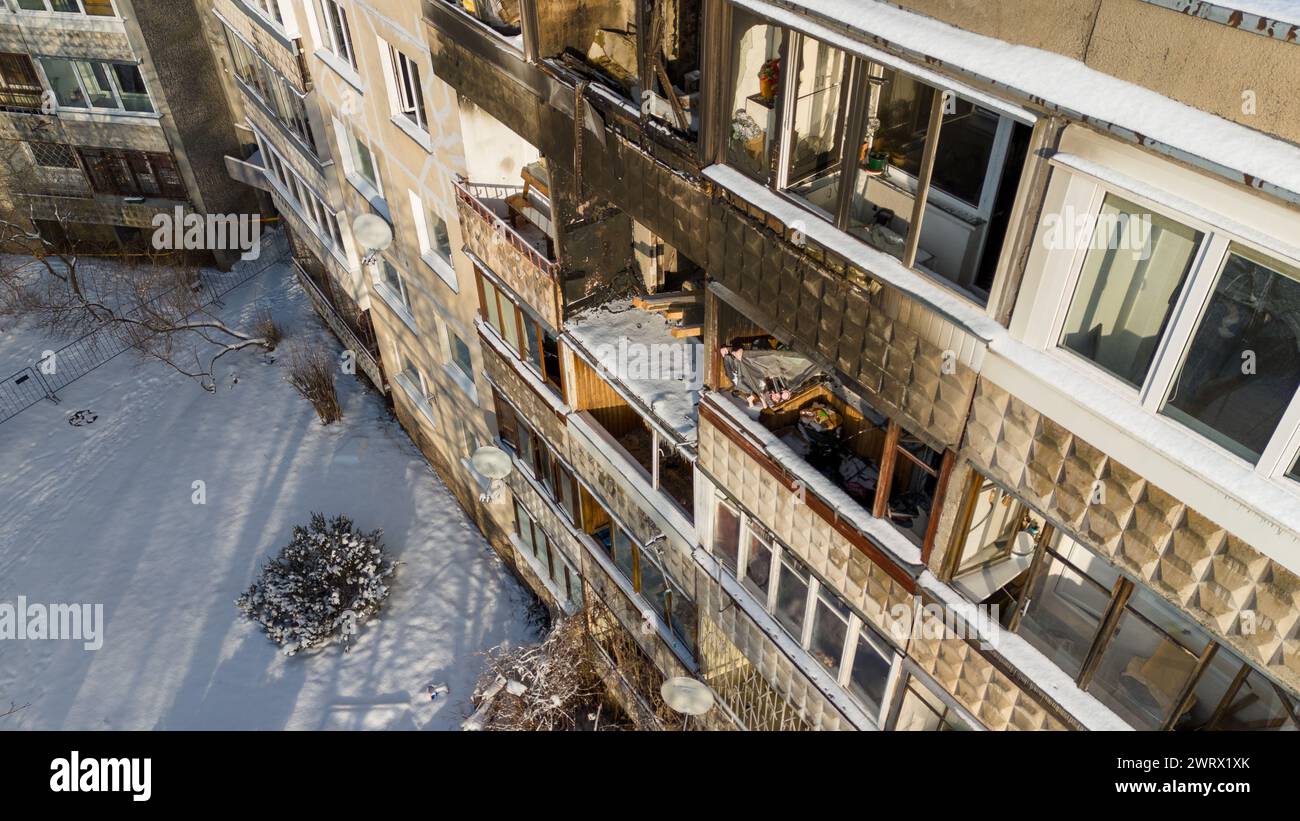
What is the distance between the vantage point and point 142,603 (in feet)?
87.0

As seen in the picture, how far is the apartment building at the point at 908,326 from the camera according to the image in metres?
6.27

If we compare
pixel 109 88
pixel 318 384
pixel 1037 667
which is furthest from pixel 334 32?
pixel 109 88

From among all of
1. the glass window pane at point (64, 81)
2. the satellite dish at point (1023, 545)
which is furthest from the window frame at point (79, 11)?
the satellite dish at point (1023, 545)

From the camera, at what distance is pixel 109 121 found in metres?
35.6

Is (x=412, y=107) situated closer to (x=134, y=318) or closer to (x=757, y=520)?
(x=757, y=520)

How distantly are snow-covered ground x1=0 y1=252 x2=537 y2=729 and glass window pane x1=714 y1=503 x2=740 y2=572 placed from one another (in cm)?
1233

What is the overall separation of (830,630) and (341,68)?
56.5 ft

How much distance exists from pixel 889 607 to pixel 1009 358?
13.3 feet

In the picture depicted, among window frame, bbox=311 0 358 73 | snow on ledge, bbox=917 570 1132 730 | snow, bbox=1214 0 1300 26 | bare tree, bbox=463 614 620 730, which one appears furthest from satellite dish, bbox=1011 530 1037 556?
window frame, bbox=311 0 358 73

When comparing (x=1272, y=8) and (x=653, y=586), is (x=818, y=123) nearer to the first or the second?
(x=1272, y=8)

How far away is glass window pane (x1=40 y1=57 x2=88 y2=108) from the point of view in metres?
34.5

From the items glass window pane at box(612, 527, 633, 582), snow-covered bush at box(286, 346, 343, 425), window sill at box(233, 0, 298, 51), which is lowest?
snow-covered bush at box(286, 346, 343, 425)

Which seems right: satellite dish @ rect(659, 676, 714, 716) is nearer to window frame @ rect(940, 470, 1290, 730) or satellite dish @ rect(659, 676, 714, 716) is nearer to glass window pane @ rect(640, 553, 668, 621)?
glass window pane @ rect(640, 553, 668, 621)

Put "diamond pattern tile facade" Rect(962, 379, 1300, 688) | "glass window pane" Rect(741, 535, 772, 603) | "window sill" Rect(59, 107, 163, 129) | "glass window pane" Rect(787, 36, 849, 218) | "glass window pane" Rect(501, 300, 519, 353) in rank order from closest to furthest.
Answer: "diamond pattern tile facade" Rect(962, 379, 1300, 688) < "glass window pane" Rect(787, 36, 849, 218) < "glass window pane" Rect(741, 535, 772, 603) < "glass window pane" Rect(501, 300, 519, 353) < "window sill" Rect(59, 107, 163, 129)
